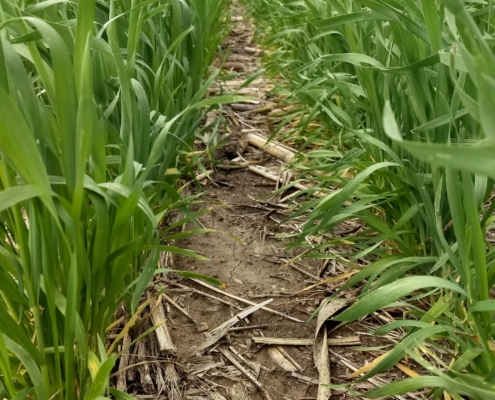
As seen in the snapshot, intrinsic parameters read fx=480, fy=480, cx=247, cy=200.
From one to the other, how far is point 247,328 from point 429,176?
43 cm

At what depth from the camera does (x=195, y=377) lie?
79 cm

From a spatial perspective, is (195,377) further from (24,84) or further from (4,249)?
(24,84)

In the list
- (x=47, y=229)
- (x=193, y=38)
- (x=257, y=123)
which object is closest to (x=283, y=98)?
(x=257, y=123)

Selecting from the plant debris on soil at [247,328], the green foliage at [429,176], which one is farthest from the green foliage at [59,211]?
the green foliage at [429,176]

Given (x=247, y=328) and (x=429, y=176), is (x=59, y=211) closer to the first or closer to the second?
(x=247, y=328)

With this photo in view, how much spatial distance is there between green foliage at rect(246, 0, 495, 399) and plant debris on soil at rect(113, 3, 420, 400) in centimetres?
9

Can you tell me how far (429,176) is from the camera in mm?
824

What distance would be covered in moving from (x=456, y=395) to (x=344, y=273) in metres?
0.37

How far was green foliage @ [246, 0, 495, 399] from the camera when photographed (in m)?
0.43

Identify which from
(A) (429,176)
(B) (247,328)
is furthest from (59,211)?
(A) (429,176)

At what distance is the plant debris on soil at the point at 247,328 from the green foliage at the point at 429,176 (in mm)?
89

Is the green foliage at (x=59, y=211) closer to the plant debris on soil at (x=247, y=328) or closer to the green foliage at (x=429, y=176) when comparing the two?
the plant debris on soil at (x=247, y=328)

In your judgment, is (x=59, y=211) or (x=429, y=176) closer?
(x=59, y=211)

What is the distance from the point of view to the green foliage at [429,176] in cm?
43
